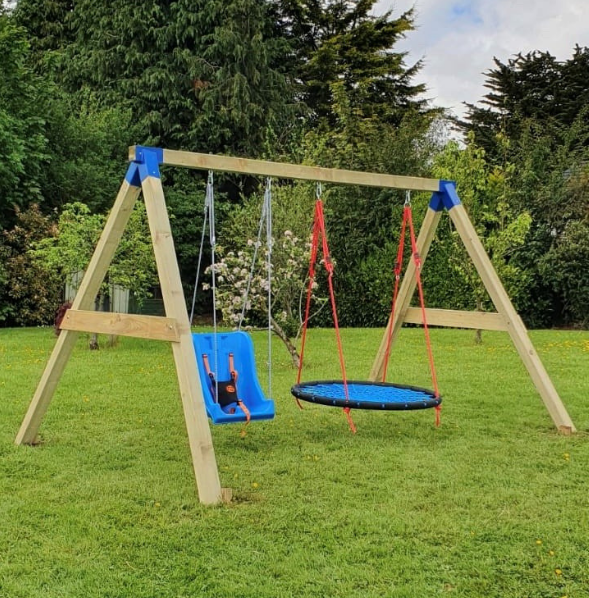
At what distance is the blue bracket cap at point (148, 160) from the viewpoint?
407 cm

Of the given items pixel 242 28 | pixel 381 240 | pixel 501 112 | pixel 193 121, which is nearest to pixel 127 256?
pixel 381 240

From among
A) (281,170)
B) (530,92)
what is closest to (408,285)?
(281,170)

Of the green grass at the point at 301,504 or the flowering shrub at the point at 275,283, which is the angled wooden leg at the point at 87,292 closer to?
the green grass at the point at 301,504

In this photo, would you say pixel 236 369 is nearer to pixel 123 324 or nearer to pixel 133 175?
pixel 123 324

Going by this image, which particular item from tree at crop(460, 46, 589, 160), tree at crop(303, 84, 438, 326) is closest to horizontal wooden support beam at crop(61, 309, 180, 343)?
tree at crop(303, 84, 438, 326)

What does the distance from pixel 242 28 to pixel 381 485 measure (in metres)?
15.6

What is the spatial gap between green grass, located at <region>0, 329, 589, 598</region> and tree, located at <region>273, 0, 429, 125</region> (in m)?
14.9

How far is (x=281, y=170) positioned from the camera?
15.5 feet

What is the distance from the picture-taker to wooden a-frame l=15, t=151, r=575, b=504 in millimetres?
3742

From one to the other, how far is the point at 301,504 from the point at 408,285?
9.50ft

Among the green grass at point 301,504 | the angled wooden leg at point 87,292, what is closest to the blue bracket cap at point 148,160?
the angled wooden leg at point 87,292

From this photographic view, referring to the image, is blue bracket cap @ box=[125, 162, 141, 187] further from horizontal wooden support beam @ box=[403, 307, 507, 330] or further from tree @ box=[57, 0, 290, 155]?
tree @ box=[57, 0, 290, 155]

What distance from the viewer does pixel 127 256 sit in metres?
10.3

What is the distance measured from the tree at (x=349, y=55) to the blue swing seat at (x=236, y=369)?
1529cm
